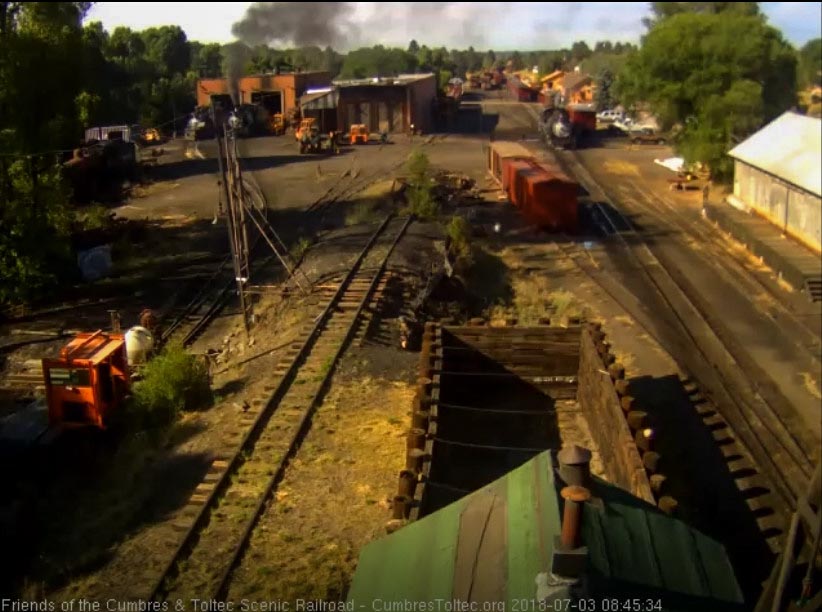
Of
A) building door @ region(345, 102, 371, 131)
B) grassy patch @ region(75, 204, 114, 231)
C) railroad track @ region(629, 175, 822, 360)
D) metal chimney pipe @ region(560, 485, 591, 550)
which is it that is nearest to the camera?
metal chimney pipe @ region(560, 485, 591, 550)

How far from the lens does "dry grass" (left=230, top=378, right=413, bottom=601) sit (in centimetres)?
802

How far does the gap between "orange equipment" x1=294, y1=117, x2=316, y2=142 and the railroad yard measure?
18287 millimetres

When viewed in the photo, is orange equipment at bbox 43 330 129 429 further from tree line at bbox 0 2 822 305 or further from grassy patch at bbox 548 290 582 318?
grassy patch at bbox 548 290 582 318

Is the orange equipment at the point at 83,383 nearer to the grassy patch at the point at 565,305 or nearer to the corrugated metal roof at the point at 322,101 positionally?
the grassy patch at the point at 565,305

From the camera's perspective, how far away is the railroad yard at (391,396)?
891 cm

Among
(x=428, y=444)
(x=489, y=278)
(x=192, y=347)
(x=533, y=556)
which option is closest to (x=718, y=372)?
(x=489, y=278)

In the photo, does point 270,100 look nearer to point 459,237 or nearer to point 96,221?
point 96,221

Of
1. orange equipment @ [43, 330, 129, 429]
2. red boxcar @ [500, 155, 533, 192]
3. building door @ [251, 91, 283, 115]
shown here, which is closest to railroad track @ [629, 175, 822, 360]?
red boxcar @ [500, 155, 533, 192]

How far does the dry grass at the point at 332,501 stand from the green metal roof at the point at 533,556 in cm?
299

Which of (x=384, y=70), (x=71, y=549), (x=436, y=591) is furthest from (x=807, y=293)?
(x=384, y=70)

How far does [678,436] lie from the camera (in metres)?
12.9

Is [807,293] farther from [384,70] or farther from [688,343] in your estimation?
[384,70]

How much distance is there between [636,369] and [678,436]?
3.03 m

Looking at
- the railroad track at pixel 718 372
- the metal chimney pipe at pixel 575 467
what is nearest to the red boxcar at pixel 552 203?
the railroad track at pixel 718 372
